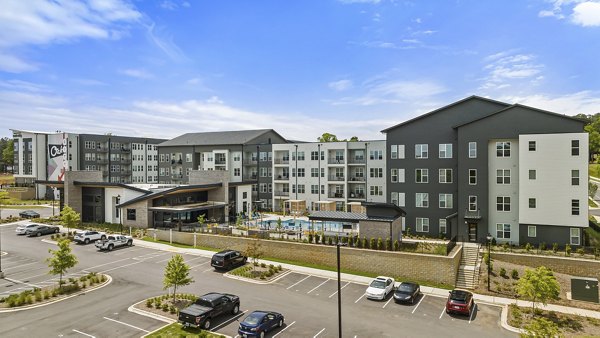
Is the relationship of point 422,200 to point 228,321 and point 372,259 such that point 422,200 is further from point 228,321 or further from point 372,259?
point 228,321

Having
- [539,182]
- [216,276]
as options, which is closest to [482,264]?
[539,182]

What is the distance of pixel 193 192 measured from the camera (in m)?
57.4

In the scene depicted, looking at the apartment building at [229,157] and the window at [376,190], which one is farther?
the apartment building at [229,157]

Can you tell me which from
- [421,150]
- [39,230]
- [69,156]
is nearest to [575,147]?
[421,150]

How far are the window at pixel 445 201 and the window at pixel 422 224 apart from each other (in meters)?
2.51

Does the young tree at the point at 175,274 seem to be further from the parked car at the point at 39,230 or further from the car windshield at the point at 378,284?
the parked car at the point at 39,230

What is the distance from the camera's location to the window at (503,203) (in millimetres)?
41094

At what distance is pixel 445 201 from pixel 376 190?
56.7 feet

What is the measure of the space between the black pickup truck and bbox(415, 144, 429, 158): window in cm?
3077

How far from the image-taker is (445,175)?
44.7 m

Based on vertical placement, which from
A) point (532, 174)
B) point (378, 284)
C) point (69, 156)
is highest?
point (69, 156)

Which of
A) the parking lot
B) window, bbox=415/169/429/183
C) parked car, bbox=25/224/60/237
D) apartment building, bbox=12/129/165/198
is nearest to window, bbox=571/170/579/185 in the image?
window, bbox=415/169/429/183

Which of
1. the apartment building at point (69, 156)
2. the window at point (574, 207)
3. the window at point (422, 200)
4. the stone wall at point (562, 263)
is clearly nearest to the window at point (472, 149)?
the window at point (422, 200)

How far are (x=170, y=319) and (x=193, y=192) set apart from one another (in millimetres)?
36418
